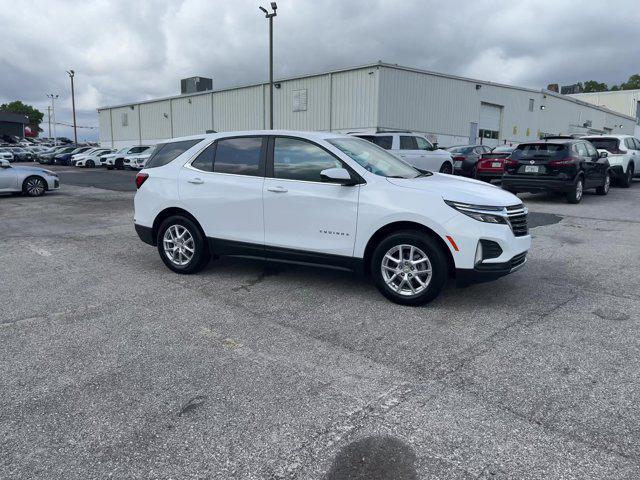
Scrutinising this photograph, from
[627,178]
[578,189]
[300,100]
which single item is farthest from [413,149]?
[300,100]

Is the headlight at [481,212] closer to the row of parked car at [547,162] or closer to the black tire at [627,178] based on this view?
the row of parked car at [547,162]

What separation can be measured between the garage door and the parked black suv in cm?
2096

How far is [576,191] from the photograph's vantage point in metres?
12.7

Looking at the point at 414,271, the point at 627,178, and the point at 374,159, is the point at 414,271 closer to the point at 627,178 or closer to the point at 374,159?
the point at 374,159

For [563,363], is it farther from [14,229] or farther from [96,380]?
[14,229]

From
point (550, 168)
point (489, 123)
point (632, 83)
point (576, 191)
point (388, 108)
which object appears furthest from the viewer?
point (632, 83)

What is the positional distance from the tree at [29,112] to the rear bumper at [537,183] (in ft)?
465

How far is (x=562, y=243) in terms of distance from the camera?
27.3 feet

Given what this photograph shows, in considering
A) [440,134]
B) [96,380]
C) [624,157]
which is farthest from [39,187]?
[440,134]

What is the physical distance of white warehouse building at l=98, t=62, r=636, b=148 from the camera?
89.5 ft

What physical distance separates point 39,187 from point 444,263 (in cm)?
1588

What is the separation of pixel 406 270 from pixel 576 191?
9.58 m

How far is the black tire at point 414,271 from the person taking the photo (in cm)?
487

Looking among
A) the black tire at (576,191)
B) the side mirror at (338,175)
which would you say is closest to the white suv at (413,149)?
the black tire at (576,191)
